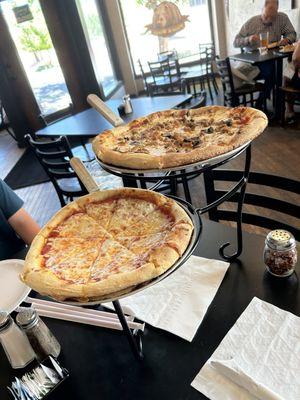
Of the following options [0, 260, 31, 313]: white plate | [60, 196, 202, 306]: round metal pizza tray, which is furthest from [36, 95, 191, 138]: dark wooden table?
[60, 196, 202, 306]: round metal pizza tray

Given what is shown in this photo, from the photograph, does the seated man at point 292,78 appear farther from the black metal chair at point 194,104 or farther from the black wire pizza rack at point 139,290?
the black wire pizza rack at point 139,290

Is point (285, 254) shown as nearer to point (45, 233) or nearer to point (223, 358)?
point (223, 358)

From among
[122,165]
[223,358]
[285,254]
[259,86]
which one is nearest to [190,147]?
[122,165]

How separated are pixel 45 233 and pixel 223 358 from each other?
60cm

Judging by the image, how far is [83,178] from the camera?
943mm

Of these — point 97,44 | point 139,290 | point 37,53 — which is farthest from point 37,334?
point 97,44

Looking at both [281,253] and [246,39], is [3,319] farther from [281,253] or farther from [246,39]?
[246,39]

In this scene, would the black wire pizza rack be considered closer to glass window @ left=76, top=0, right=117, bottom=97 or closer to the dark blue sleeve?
the dark blue sleeve

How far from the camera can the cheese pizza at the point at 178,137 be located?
87 cm

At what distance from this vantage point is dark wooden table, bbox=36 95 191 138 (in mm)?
3037

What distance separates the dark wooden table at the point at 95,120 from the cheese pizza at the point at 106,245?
6.65 ft

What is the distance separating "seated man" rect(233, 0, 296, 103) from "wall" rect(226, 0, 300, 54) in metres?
0.43

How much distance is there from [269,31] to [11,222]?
5014 mm

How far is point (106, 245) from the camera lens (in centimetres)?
85
